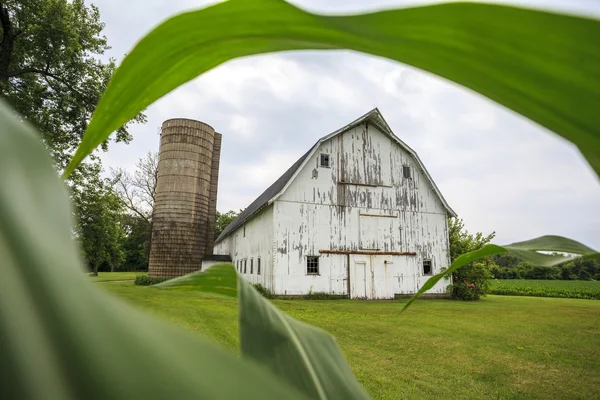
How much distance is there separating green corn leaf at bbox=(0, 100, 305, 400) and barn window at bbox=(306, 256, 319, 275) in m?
10.6

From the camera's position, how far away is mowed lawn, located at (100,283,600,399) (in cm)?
317

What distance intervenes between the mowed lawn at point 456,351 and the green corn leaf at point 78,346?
157 centimetres

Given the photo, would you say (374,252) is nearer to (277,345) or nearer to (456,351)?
(456,351)

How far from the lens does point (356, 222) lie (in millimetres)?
11055

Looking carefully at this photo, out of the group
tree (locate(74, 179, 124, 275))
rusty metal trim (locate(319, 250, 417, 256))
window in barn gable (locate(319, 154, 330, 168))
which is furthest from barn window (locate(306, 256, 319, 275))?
tree (locate(74, 179, 124, 275))

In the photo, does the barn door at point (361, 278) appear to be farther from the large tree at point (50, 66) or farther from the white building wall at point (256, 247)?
the large tree at point (50, 66)

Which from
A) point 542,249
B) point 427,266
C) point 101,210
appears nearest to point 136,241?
point 101,210

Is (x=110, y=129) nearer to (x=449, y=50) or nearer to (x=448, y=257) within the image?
(x=449, y=50)

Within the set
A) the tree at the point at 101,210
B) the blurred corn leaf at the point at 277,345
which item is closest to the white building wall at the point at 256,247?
the tree at the point at 101,210

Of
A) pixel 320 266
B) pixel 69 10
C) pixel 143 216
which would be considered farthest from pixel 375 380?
pixel 143 216

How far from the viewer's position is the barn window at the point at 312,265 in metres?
10.5

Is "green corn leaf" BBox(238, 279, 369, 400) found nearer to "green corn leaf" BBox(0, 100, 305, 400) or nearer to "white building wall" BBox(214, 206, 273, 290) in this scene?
"green corn leaf" BBox(0, 100, 305, 400)

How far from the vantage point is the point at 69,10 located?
10375mm

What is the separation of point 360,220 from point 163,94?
11094mm
